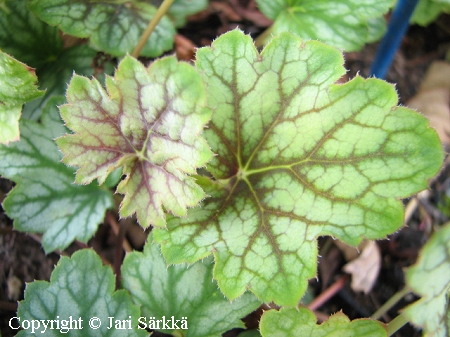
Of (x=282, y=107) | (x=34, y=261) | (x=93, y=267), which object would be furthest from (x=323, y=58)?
(x=34, y=261)

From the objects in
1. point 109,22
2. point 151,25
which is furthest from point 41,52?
point 151,25

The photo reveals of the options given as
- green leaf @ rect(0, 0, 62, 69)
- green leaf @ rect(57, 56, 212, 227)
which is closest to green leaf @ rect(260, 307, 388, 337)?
green leaf @ rect(57, 56, 212, 227)

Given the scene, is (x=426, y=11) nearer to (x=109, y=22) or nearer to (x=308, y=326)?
(x=109, y=22)

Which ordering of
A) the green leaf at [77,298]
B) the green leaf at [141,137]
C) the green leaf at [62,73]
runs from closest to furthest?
the green leaf at [141,137] < the green leaf at [77,298] < the green leaf at [62,73]

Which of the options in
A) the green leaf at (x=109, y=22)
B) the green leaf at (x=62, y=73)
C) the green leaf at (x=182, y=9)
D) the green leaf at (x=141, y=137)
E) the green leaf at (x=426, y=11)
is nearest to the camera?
the green leaf at (x=141, y=137)

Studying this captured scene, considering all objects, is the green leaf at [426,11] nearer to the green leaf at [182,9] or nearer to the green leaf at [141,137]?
the green leaf at [182,9]

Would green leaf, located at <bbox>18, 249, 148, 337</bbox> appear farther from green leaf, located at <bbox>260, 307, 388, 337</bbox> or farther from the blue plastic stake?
the blue plastic stake

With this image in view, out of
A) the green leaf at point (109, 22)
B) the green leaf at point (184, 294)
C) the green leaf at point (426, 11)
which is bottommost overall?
the green leaf at point (184, 294)

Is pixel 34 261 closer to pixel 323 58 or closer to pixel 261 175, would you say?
pixel 261 175

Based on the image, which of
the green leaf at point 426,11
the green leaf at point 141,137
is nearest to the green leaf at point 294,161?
the green leaf at point 141,137
